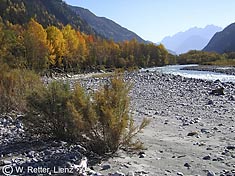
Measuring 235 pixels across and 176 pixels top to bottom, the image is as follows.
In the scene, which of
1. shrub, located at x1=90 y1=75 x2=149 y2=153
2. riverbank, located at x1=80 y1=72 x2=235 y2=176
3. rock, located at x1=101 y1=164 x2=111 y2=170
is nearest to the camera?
rock, located at x1=101 y1=164 x2=111 y2=170

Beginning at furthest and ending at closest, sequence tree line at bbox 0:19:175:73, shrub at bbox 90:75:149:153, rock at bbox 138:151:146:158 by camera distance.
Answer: tree line at bbox 0:19:175:73
rock at bbox 138:151:146:158
shrub at bbox 90:75:149:153

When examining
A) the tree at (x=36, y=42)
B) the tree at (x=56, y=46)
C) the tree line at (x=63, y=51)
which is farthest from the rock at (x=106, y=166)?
the tree at (x=56, y=46)

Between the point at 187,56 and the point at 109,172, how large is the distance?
453 ft

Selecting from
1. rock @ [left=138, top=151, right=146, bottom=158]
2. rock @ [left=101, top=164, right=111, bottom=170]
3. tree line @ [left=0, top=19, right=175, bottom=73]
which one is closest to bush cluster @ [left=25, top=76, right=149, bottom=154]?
rock @ [left=138, top=151, right=146, bottom=158]

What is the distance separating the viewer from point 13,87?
1280cm

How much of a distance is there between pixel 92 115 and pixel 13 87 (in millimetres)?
6064

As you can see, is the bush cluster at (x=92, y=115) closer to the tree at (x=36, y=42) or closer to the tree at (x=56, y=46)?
the tree at (x=36, y=42)

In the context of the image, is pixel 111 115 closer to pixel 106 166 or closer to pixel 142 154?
pixel 106 166

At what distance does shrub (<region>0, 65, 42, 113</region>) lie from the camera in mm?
12430

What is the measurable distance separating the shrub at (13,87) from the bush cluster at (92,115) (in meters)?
3.69

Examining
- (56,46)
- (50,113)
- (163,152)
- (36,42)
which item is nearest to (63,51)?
(56,46)

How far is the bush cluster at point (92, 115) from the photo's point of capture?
779 cm

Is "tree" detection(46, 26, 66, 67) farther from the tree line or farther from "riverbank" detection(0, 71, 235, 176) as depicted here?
"riverbank" detection(0, 71, 235, 176)

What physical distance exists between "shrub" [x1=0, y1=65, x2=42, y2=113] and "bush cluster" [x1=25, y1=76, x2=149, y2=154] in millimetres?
3688
